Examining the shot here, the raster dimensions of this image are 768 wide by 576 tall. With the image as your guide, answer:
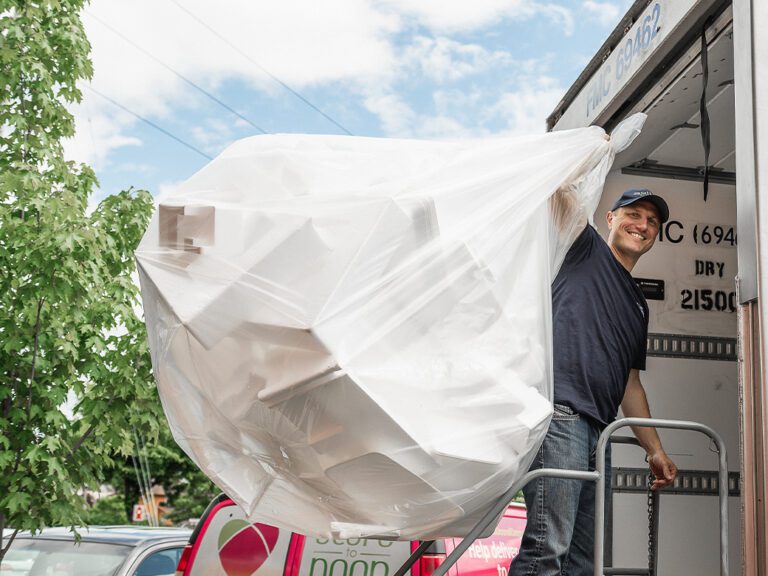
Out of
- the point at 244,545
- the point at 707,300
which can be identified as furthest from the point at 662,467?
the point at 244,545

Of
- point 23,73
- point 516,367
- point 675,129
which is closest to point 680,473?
point 675,129

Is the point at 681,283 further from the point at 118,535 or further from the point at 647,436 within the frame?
the point at 118,535

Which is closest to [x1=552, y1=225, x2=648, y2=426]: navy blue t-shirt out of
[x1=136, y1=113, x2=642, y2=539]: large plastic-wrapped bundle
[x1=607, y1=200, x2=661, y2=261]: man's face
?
[x1=607, y1=200, x2=661, y2=261]: man's face

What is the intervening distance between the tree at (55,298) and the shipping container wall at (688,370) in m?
3.94

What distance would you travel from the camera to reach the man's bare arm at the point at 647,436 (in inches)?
169

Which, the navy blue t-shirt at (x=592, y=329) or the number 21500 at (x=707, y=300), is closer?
the navy blue t-shirt at (x=592, y=329)

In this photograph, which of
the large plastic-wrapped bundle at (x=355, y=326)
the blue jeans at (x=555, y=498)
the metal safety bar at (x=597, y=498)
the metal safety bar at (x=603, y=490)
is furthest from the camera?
the blue jeans at (x=555, y=498)

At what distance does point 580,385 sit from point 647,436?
93 cm

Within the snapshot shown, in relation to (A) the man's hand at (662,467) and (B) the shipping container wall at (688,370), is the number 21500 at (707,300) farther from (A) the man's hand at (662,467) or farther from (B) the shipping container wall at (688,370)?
(A) the man's hand at (662,467)

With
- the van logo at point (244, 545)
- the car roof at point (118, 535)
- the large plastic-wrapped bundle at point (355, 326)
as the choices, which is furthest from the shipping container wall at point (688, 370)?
the car roof at point (118, 535)

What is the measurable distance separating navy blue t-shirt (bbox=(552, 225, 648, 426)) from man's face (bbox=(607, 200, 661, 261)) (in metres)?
0.43

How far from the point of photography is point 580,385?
3650 mm

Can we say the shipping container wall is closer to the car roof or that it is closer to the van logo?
the van logo

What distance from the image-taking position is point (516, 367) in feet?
9.76
